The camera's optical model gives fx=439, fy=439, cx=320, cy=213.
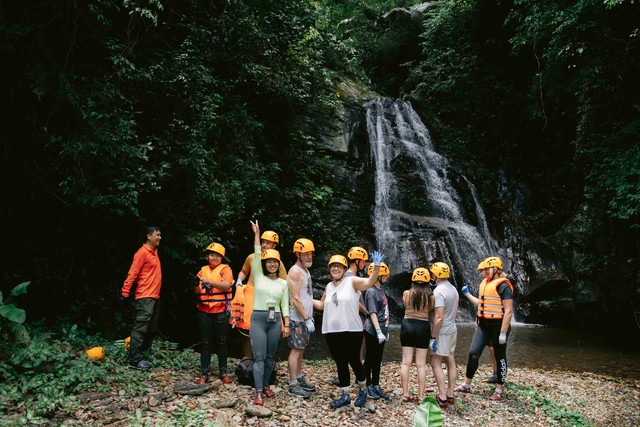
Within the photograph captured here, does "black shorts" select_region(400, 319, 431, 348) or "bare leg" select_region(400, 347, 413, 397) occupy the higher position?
"black shorts" select_region(400, 319, 431, 348)

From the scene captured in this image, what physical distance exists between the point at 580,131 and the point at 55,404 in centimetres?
1600

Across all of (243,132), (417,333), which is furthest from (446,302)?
(243,132)

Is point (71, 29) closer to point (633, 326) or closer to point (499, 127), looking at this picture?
point (633, 326)

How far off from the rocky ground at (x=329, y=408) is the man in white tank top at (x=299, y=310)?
21 cm

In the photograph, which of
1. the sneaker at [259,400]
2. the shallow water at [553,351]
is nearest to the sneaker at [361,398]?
the sneaker at [259,400]

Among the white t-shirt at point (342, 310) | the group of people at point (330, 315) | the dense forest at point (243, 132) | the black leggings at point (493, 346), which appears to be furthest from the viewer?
the dense forest at point (243, 132)

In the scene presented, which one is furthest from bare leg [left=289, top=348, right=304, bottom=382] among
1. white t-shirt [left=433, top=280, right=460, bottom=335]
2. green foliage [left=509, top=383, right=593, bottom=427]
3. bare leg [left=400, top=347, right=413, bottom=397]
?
green foliage [left=509, top=383, right=593, bottom=427]

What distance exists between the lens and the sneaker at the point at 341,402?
539 cm

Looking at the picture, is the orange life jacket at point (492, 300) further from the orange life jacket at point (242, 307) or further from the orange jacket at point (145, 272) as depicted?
the orange jacket at point (145, 272)

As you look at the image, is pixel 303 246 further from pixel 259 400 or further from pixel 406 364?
pixel 406 364

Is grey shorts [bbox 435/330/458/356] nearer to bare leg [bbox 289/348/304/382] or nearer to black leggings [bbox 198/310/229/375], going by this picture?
bare leg [bbox 289/348/304/382]

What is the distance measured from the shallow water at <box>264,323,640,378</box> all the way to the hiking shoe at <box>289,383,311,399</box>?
361cm

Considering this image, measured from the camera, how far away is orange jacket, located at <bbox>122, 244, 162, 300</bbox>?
244 inches

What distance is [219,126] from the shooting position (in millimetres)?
10352
